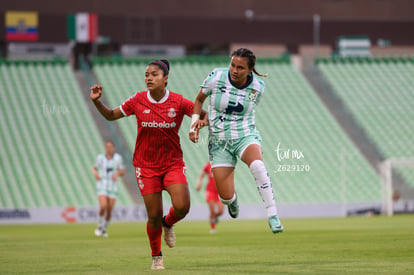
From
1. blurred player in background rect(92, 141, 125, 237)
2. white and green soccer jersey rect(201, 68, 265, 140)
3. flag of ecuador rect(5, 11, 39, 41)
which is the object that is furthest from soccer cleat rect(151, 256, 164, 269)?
flag of ecuador rect(5, 11, 39, 41)

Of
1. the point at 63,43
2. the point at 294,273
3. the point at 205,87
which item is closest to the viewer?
the point at 294,273

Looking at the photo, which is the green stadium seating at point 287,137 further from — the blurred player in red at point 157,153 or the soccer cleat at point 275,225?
the soccer cleat at point 275,225

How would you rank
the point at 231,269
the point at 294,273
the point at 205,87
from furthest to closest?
the point at 205,87, the point at 231,269, the point at 294,273

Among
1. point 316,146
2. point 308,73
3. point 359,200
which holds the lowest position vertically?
point 359,200

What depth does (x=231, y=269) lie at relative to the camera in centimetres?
1065

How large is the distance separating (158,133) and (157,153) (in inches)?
10.2

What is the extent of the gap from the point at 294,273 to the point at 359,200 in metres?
23.1

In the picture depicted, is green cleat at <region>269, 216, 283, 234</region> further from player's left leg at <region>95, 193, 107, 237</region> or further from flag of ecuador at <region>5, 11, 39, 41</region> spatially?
flag of ecuador at <region>5, 11, 39, 41</region>

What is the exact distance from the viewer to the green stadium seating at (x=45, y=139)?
31.0m

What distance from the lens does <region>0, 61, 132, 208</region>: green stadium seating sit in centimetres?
3100

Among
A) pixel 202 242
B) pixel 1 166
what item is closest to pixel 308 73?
pixel 1 166

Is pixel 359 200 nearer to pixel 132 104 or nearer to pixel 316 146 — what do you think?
pixel 316 146

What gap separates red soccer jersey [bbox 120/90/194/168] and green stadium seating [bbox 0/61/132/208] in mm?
20212

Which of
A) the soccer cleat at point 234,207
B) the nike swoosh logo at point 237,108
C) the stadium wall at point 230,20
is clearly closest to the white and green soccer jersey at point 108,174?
the soccer cleat at point 234,207
